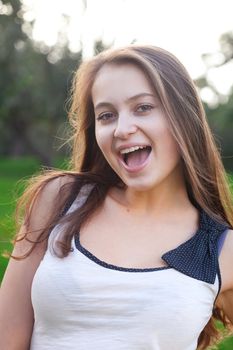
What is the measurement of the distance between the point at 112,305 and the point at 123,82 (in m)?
0.62

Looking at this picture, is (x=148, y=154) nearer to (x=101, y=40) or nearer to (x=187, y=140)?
(x=187, y=140)

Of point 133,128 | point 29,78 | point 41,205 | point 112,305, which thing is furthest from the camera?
point 29,78

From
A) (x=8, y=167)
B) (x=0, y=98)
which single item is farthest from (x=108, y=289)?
(x=8, y=167)

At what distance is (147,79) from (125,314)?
654mm

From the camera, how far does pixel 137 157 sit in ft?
6.30

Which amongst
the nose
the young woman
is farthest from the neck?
the nose

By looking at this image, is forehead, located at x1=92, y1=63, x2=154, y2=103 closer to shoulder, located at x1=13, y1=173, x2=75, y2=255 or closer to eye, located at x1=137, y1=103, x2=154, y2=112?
eye, located at x1=137, y1=103, x2=154, y2=112

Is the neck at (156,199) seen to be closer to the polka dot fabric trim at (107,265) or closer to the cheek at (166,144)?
the cheek at (166,144)

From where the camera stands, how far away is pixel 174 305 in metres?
1.76

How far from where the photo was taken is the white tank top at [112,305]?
1.75 meters

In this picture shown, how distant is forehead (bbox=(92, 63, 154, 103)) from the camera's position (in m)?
1.91

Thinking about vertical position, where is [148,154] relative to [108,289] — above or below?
above

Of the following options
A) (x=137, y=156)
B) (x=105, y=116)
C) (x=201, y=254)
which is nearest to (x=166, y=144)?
(x=137, y=156)

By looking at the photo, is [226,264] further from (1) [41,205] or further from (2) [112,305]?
(1) [41,205]
